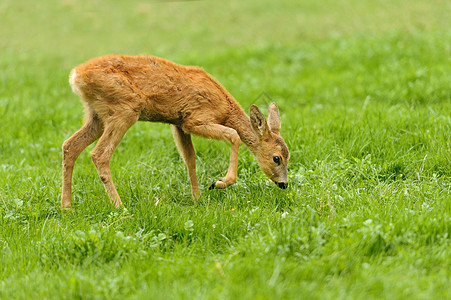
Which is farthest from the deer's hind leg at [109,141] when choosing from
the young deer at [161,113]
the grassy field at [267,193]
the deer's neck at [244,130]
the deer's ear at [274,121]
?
the deer's ear at [274,121]

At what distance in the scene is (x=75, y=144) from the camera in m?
5.81

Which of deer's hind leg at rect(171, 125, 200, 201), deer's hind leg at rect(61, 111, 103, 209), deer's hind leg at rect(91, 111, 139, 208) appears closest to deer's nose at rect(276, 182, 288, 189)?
deer's hind leg at rect(171, 125, 200, 201)

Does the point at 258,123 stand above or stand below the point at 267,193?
above

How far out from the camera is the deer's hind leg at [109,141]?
5.48 meters

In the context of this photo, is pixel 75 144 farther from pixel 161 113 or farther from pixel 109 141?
pixel 161 113

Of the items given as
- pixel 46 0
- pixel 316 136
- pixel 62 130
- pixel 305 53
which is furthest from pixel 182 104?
pixel 46 0

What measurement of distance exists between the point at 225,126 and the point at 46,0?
16.2m

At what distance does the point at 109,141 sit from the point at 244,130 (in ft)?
4.88

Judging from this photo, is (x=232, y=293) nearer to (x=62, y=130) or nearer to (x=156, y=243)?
(x=156, y=243)

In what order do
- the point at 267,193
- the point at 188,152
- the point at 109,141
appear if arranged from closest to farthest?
the point at 267,193 → the point at 109,141 → the point at 188,152

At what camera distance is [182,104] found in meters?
5.74

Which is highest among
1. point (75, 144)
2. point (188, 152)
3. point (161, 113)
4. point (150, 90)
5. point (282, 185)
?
point (150, 90)

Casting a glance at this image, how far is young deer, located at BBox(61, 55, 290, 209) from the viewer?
547 cm

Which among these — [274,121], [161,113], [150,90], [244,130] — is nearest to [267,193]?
[244,130]
